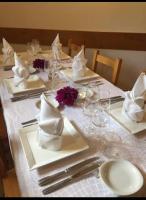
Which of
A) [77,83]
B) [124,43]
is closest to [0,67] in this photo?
[77,83]

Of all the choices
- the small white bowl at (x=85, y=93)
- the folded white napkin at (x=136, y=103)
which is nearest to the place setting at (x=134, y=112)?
the folded white napkin at (x=136, y=103)

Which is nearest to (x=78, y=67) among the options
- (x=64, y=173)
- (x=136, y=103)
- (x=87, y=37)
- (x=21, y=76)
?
(x=21, y=76)

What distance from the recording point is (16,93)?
1.39m

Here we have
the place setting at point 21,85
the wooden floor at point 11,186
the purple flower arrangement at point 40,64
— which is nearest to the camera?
the wooden floor at point 11,186

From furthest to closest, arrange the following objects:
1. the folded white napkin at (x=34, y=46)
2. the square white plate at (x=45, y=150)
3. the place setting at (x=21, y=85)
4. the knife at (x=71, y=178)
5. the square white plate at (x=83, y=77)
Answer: the folded white napkin at (x=34, y=46) → the square white plate at (x=83, y=77) → the place setting at (x=21, y=85) → the square white plate at (x=45, y=150) → the knife at (x=71, y=178)

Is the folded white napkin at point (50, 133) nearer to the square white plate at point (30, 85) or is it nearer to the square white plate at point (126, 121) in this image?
the square white plate at point (126, 121)

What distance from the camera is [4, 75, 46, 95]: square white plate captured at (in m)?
1.42

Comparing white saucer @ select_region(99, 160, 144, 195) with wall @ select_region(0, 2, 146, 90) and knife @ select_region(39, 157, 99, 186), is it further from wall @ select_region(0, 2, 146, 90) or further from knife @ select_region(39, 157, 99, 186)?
wall @ select_region(0, 2, 146, 90)

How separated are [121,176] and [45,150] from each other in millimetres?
318

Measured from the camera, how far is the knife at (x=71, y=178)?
0.74 m

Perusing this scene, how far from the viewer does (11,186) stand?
1.07m

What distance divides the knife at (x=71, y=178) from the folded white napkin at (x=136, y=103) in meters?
0.36

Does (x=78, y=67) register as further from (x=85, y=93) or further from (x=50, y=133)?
(x=50, y=133)

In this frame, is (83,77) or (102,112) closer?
(102,112)
